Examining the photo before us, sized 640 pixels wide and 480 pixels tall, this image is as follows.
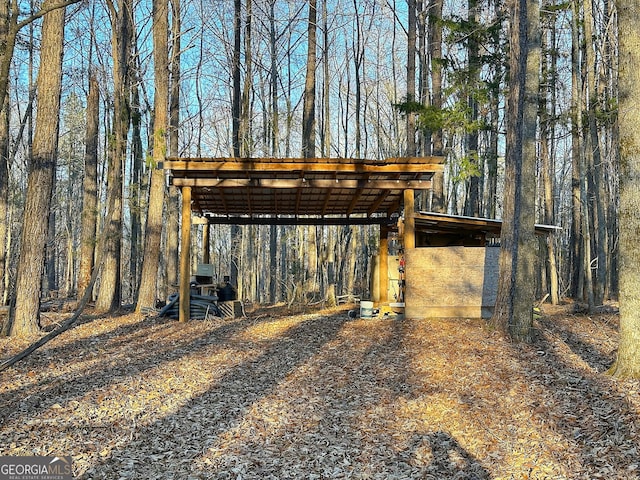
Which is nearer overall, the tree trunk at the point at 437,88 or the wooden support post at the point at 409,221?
the wooden support post at the point at 409,221

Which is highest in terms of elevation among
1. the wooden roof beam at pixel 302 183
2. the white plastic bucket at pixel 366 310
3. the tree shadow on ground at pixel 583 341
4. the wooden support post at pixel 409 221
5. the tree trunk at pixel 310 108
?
the tree trunk at pixel 310 108

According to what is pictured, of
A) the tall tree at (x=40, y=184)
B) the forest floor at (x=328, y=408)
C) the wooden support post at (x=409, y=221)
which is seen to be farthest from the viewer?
the wooden support post at (x=409, y=221)

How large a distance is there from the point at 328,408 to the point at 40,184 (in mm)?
7033

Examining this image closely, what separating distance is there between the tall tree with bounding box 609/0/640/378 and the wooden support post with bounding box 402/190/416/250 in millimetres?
5905

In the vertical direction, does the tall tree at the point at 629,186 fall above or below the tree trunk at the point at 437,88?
below

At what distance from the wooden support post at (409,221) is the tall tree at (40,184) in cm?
740

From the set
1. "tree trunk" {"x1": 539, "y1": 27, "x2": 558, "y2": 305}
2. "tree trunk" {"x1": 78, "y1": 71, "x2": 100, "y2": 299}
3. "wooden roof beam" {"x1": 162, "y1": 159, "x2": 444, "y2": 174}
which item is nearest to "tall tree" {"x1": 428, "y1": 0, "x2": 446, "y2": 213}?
"tree trunk" {"x1": 539, "y1": 27, "x2": 558, "y2": 305}

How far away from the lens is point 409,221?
12312mm

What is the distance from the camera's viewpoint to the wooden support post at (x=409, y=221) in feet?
39.4

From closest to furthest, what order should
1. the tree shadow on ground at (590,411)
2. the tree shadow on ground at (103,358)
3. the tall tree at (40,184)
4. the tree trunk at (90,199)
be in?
the tree shadow on ground at (590,411)
the tree shadow on ground at (103,358)
the tall tree at (40,184)
the tree trunk at (90,199)

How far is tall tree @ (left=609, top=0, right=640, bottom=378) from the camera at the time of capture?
6152mm

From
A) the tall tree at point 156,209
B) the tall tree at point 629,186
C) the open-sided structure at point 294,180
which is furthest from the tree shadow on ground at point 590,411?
the tall tree at point 156,209

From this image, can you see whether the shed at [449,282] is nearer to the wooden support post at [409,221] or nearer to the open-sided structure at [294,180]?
the wooden support post at [409,221]

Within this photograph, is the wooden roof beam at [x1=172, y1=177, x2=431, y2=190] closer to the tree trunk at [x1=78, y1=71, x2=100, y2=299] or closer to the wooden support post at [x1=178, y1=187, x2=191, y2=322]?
the wooden support post at [x1=178, y1=187, x2=191, y2=322]
